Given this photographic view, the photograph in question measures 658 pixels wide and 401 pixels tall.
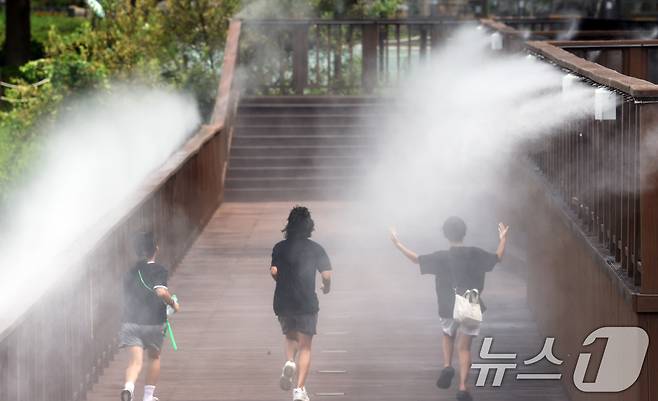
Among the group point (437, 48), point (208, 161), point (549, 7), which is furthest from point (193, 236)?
point (549, 7)

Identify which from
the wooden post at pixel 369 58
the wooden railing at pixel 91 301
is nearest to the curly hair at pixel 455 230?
the wooden railing at pixel 91 301

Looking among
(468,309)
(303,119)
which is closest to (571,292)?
(468,309)

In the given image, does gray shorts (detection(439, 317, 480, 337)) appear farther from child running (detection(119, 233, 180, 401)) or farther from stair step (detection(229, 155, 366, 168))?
stair step (detection(229, 155, 366, 168))

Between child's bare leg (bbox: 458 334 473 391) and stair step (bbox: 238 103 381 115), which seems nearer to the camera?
child's bare leg (bbox: 458 334 473 391)

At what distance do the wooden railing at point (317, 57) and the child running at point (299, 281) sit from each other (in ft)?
48.8

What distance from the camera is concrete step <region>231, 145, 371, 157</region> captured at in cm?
2333

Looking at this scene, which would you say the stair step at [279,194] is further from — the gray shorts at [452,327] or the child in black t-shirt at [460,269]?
the child in black t-shirt at [460,269]

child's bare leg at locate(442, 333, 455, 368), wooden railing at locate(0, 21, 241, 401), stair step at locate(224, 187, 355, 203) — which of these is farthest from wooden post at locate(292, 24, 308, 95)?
child's bare leg at locate(442, 333, 455, 368)

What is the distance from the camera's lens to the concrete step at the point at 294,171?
22.9m

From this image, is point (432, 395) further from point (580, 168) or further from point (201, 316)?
point (201, 316)

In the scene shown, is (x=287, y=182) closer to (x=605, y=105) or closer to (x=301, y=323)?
(x=301, y=323)

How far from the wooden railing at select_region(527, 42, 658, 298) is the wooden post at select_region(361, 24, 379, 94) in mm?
14261

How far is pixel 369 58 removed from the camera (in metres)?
26.4

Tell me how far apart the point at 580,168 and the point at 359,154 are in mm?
12196
